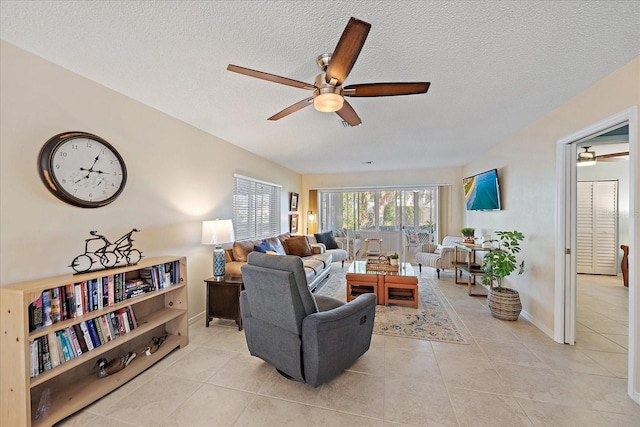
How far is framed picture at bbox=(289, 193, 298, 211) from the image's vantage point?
19.7ft

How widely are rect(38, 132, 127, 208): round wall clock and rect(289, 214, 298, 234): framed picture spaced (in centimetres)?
399

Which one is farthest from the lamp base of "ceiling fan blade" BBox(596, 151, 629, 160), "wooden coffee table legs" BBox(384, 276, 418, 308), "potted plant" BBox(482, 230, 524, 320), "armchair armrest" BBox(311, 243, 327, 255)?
"ceiling fan blade" BBox(596, 151, 629, 160)

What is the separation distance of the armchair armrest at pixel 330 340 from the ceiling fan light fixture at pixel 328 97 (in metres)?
1.49

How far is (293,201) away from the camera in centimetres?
610

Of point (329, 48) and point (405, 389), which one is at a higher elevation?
point (329, 48)

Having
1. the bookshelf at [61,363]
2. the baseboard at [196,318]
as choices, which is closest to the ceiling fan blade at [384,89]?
the bookshelf at [61,363]

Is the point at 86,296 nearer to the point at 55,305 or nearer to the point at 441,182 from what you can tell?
the point at 55,305

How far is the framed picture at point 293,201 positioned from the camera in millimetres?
5992

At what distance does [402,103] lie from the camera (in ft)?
7.82

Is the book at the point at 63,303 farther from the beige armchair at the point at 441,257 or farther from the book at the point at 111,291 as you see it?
the beige armchair at the point at 441,257

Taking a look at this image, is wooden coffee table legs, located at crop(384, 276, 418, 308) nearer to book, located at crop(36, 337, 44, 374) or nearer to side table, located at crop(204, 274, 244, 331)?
side table, located at crop(204, 274, 244, 331)

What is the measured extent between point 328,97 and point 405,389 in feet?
7.17

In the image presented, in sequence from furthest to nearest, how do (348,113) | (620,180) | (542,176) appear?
(620,180) < (542,176) < (348,113)

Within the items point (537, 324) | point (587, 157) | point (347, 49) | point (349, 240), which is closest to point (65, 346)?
point (347, 49)
